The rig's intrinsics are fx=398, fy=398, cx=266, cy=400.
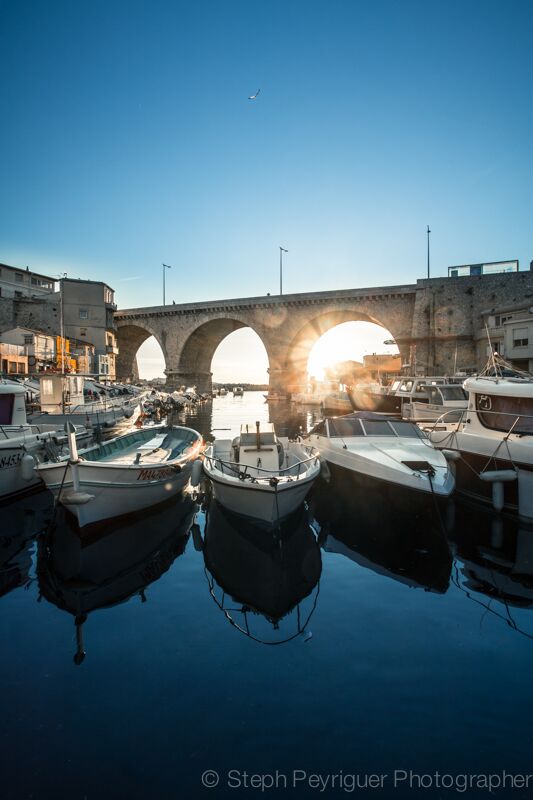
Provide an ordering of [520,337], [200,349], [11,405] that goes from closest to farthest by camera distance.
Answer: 1. [11,405]
2. [520,337]
3. [200,349]

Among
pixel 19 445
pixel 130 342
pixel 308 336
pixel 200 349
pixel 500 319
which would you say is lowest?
pixel 19 445

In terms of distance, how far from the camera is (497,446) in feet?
31.8

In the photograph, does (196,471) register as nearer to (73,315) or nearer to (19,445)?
(19,445)

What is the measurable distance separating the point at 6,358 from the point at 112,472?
114 feet

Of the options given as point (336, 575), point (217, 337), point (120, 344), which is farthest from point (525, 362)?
point (120, 344)

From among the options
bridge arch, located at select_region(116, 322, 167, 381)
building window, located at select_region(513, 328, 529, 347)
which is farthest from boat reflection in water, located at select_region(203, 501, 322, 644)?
bridge arch, located at select_region(116, 322, 167, 381)

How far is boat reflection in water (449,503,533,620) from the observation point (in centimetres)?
620

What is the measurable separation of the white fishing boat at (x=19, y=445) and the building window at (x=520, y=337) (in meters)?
32.8

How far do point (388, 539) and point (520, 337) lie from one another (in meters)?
30.6

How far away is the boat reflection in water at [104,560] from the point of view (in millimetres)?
6231

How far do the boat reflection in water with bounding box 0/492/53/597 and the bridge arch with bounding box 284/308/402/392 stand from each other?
40232 millimetres

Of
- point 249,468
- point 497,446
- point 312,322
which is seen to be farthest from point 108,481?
A: point 312,322

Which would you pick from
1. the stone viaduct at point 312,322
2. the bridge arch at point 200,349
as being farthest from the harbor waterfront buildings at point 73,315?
the bridge arch at point 200,349

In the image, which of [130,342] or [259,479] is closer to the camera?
[259,479]
